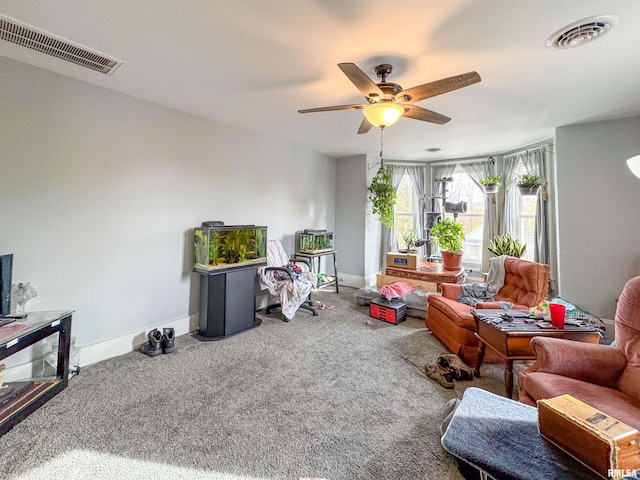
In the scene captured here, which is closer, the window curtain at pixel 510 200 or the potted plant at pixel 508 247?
the potted plant at pixel 508 247

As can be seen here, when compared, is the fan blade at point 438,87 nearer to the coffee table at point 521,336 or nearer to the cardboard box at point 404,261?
the coffee table at point 521,336

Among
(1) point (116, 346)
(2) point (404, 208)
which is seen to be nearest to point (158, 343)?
(1) point (116, 346)

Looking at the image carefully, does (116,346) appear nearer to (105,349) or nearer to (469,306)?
(105,349)

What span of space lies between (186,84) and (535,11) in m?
2.55

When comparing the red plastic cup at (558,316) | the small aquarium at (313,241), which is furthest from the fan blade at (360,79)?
the small aquarium at (313,241)

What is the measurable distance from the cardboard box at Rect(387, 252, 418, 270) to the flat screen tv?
13.8 feet

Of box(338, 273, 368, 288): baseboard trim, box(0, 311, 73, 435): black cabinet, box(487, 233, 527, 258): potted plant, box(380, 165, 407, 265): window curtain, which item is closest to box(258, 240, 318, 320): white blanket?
box(338, 273, 368, 288): baseboard trim

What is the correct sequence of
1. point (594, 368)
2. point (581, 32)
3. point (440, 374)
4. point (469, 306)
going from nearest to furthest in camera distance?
point (594, 368) < point (581, 32) < point (440, 374) < point (469, 306)

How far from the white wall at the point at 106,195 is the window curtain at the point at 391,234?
295 centimetres

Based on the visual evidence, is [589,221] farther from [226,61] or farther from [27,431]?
[27,431]

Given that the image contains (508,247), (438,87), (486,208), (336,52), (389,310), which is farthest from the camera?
(486,208)

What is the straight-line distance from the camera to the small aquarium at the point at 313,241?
4.48 metres

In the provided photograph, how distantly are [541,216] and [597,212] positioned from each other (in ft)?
2.82

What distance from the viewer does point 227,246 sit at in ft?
10.9
